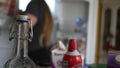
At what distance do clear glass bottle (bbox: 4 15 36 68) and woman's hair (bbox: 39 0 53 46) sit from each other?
1.11 ft

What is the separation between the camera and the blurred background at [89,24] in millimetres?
1130

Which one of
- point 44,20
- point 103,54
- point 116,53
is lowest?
point 103,54

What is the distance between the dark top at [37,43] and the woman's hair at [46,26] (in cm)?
2

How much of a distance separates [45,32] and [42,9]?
123 mm

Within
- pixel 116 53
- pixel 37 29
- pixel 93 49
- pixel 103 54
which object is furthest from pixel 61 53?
pixel 103 54

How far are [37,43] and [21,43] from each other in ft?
1.13

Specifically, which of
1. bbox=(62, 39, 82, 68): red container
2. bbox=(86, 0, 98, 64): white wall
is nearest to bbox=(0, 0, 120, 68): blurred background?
bbox=(86, 0, 98, 64): white wall

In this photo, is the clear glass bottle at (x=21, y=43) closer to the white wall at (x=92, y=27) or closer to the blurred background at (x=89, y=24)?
the blurred background at (x=89, y=24)

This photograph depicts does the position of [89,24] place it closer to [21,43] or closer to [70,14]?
Result: [70,14]

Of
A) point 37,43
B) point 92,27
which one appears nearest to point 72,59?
point 37,43

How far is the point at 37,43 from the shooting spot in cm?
83

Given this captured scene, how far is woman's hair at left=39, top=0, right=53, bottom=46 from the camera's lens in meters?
0.87

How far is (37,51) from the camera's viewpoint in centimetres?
83

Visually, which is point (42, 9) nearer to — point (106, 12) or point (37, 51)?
point (37, 51)
